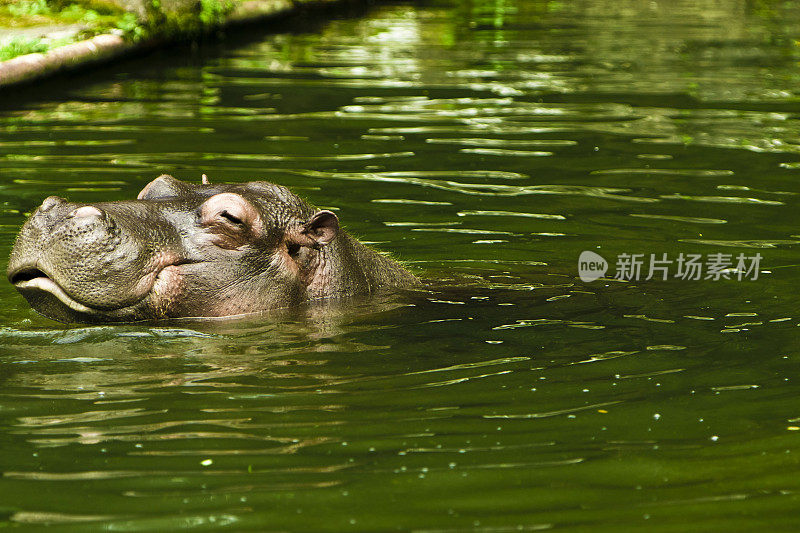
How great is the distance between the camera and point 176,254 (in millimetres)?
5477

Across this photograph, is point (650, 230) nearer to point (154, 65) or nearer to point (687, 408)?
point (687, 408)

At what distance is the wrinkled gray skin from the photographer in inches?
205

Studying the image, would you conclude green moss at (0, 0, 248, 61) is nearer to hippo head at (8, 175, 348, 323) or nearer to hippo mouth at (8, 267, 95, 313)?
hippo head at (8, 175, 348, 323)

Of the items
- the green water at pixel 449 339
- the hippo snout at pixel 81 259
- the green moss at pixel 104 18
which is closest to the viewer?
the green water at pixel 449 339

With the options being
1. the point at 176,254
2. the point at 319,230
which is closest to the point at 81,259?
the point at 176,254

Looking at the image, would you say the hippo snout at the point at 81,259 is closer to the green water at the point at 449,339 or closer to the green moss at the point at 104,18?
the green water at the point at 449,339

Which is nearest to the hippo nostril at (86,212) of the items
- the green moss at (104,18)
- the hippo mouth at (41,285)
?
the hippo mouth at (41,285)

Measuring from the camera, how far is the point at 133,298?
541 cm

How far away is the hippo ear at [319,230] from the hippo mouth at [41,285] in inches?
41.6

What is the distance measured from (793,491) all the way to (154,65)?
12.6m

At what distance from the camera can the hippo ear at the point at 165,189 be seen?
5.75 m

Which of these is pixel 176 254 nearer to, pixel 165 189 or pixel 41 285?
pixel 165 189

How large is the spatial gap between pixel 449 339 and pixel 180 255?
1300mm

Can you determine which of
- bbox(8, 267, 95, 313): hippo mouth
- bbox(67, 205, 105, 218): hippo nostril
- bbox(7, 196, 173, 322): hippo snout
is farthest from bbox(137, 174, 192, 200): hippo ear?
bbox(8, 267, 95, 313): hippo mouth
